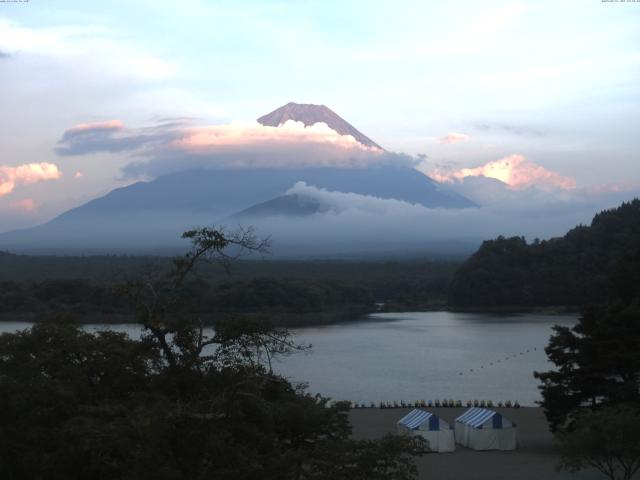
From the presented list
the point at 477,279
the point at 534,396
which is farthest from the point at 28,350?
the point at 477,279

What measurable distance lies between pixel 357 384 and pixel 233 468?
15.8 metres

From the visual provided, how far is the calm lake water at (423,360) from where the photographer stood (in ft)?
67.0

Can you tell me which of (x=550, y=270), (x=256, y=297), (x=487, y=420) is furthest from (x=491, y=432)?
(x=550, y=270)

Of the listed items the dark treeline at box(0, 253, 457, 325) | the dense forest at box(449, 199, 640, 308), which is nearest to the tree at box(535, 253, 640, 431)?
the dark treeline at box(0, 253, 457, 325)

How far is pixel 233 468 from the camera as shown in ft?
18.5

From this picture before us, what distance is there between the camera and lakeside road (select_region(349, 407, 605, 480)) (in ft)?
36.1

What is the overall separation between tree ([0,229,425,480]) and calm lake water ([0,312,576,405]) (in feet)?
17.7

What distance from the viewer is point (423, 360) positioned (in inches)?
1025

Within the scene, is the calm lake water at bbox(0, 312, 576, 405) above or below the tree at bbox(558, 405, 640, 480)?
below

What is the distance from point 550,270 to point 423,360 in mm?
24186

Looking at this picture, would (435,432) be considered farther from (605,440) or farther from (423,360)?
(423,360)

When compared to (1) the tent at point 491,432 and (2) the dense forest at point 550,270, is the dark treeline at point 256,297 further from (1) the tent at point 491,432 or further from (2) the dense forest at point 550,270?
(1) the tent at point 491,432

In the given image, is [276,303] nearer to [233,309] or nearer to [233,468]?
[233,309]

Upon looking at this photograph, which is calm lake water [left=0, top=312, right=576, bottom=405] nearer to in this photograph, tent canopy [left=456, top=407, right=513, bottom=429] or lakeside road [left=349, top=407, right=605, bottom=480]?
lakeside road [left=349, top=407, right=605, bottom=480]
